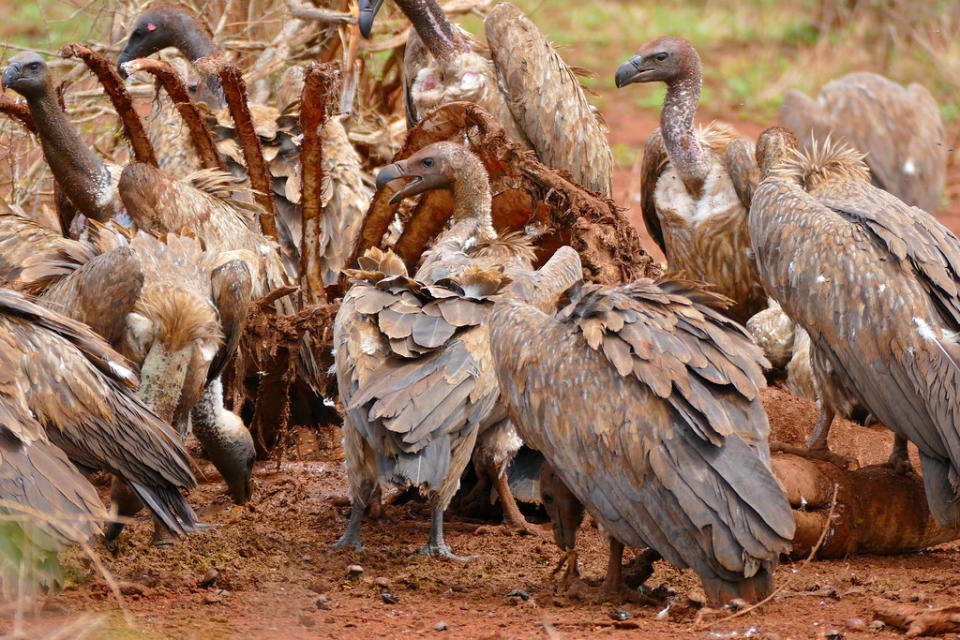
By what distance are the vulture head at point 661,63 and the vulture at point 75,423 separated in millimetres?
3338

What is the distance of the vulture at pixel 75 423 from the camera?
369cm

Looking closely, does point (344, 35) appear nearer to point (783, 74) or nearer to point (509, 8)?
point (509, 8)

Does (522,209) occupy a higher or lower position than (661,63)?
lower

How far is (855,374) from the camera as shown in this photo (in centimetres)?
484

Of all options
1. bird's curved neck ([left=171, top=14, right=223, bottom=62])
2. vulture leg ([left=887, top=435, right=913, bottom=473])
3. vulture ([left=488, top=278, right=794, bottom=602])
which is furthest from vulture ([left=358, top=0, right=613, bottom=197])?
vulture ([left=488, top=278, right=794, bottom=602])

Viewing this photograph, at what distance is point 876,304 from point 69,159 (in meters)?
3.70

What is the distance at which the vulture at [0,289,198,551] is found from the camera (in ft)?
12.1

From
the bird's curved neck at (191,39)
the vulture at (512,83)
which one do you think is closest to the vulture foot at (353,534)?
the vulture at (512,83)

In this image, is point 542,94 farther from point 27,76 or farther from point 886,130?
point 886,130

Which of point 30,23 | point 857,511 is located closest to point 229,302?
point 857,511

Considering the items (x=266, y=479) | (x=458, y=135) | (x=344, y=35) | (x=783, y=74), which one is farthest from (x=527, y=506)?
(x=783, y=74)

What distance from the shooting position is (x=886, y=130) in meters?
9.80

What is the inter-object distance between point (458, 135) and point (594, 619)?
312 cm

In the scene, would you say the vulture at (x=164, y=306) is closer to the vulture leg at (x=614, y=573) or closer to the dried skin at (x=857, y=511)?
the vulture leg at (x=614, y=573)
